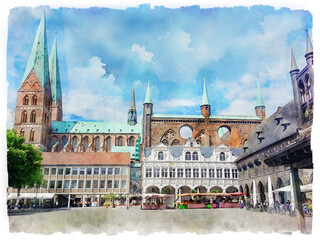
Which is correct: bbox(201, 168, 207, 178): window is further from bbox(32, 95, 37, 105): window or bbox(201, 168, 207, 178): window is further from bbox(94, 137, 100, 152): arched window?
bbox(94, 137, 100, 152): arched window

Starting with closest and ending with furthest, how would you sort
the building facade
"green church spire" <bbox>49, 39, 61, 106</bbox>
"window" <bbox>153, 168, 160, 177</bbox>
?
"green church spire" <bbox>49, 39, 61, 106</bbox>, the building facade, "window" <bbox>153, 168, 160, 177</bbox>

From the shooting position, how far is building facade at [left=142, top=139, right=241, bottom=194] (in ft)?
123

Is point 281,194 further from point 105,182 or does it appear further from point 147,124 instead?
point 147,124

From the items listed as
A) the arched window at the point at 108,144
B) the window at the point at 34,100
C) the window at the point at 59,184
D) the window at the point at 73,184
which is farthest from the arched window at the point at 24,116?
the window at the point at 73,184

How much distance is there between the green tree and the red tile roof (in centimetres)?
894

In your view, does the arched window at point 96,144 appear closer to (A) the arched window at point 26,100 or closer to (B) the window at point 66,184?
(A) the arched window at point 26,100

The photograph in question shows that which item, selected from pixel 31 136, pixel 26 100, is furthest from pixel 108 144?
pixel 26 100

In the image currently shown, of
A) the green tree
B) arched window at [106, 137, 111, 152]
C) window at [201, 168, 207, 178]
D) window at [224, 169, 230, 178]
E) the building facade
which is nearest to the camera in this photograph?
the green tree

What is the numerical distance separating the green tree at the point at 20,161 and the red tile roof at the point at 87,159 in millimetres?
8936

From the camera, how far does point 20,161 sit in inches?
920

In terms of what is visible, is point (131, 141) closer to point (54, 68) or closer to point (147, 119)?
point (147, 119)

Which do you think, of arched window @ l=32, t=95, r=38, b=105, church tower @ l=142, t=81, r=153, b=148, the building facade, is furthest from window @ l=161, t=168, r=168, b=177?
arched window @ l=32, t=95, r=38, b=105

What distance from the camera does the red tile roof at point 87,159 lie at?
3631 cm

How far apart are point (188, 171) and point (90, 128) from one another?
3706 cm
